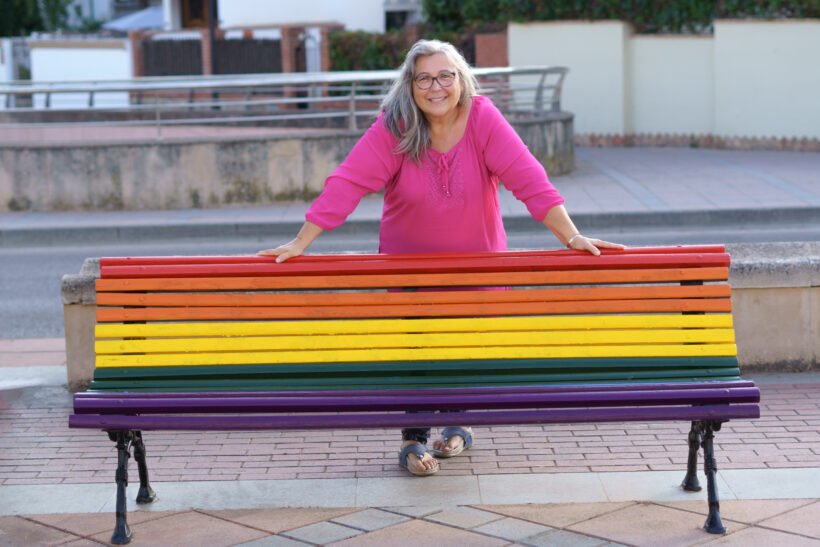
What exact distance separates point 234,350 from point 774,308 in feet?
9.69

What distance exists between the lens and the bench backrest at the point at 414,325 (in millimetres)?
4145

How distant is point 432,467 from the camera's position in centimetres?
455

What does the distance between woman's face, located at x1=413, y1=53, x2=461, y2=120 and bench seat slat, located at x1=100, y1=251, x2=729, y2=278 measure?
22.5 inches

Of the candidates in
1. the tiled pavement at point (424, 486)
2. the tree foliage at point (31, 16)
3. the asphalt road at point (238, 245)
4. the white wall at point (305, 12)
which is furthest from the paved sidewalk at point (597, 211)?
the tree foliage at point (31, 16)

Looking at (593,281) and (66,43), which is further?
(66,43)

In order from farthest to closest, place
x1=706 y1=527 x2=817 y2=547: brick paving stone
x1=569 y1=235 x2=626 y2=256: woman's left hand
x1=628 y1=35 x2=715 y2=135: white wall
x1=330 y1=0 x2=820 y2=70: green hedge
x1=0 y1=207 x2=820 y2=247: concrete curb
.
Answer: x1=628 y1=35 x2=715 y2=135: white wall, x1=330 y1=0 x2=820 y2=70: green hedge, x1=0 y1=207 x2=820 y2=247: concrete curb, x1=569 y1=235 x2=626 y2=256: woman's left hand, x1=706 y1=527 x2=817 y2=547: brick paving stone

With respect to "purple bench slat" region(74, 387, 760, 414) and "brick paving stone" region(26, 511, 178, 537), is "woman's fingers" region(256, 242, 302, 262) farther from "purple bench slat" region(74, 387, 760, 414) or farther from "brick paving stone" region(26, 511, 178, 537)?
"brick paving stone" region(26, 511, 178, 537)

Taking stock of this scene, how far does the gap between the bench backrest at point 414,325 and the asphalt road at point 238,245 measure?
6.05 metres

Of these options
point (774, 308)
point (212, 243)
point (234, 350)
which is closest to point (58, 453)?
point (234, 350)

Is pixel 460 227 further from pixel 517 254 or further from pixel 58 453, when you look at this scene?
pixel 58 453

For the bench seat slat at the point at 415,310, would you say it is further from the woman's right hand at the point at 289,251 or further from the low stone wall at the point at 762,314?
the low stone wall at the point at 762,314

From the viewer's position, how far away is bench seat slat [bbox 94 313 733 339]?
13.7 feet

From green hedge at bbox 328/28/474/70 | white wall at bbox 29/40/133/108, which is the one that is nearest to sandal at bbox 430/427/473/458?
green hedge at bbox 328/28/474/70

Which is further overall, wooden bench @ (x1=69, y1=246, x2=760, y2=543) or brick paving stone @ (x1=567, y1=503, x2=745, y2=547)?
wooden bench @ (x1=69, y1=246, x2=760, y2=543)
